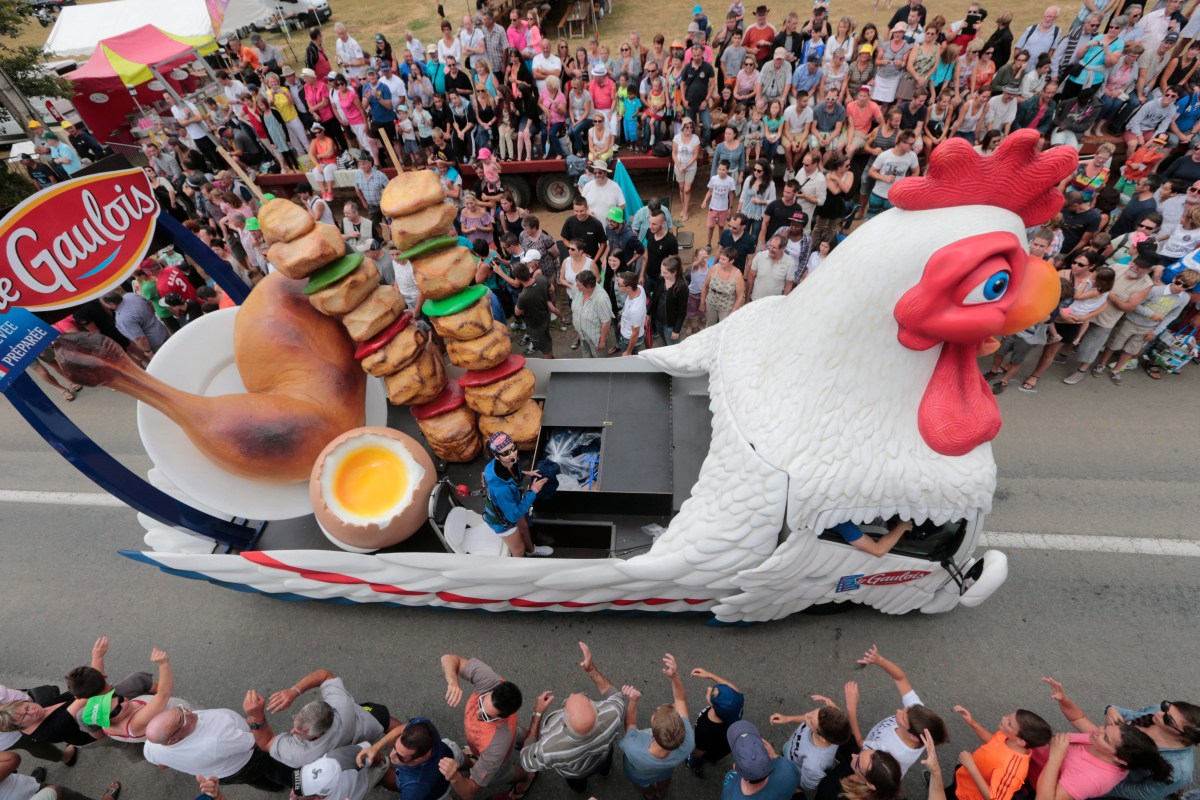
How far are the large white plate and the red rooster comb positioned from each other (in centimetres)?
431

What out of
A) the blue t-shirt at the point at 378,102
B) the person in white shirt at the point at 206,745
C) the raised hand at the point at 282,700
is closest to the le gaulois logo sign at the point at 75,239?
the person in white shirt at the point at 206,745

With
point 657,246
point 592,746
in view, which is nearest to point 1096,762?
point 592,746

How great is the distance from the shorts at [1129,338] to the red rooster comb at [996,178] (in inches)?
149

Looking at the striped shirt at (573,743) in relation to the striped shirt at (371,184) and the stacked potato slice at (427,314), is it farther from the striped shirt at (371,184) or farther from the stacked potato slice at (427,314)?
the striped shirt at (371,184)

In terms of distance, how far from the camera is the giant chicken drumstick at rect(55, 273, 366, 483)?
376 centimetres

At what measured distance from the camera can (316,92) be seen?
952 cm

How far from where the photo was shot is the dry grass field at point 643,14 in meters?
12.9

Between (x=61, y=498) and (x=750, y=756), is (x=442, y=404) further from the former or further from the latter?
(x=61, y=498)

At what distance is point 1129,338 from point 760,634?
4.72 m

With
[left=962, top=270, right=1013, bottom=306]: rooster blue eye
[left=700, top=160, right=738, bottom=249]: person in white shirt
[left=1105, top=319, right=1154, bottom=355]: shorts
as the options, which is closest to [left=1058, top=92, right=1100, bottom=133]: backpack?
[left=1105, top=319, right=1154, bottom=355]: shorts

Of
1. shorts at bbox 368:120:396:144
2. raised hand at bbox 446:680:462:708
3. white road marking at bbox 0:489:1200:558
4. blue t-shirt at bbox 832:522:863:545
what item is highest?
shorts at bbox 368:120:396:144

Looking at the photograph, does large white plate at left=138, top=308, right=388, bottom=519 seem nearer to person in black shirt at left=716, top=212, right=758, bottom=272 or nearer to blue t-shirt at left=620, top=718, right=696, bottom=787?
blue t-shirt at left=620, top=718, right=696, bottom=787

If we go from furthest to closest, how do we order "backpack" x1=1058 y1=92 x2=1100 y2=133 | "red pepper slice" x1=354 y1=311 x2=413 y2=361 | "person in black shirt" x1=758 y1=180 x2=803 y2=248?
"backpack" x1=1058 y1=92 x2=1100 y2=133 → "person in black shirt" x1=758 y1=180 x2=803 y2=248 → "red pepper slice" x1=354 y1=311 x2=413 y2=361

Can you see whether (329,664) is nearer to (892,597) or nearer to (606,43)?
(892,597)
